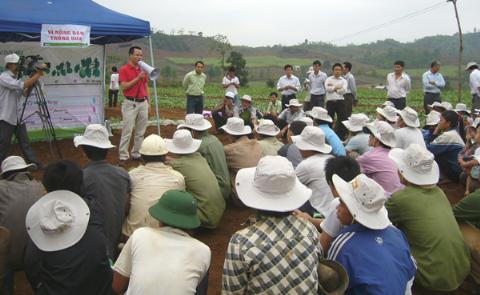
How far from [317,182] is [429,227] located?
1016mm

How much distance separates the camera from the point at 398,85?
31.3 feet

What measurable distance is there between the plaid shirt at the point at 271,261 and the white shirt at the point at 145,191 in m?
1.41

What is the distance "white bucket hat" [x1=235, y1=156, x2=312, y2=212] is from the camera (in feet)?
7.22

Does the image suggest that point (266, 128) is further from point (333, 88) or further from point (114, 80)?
point (114, 80)

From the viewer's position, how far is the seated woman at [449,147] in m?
5.91

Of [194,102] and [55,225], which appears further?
[194,102]

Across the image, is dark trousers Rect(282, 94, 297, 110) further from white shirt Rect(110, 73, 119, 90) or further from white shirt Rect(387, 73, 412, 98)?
white shirt Rect(110, 73, 119, 90)

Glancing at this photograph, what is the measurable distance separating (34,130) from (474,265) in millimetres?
7726

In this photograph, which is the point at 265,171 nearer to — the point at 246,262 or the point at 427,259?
the point at 246,262

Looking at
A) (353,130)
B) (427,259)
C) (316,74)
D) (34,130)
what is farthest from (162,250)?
(316,74)

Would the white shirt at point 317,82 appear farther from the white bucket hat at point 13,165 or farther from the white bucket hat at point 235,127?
the white bucket hat at point 13,165

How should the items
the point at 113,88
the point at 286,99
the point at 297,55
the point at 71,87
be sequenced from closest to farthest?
the point at 71,87 < the point at 286,99 < the point at 113,88 < the point at 297,55

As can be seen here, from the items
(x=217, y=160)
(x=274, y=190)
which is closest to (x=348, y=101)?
(x=217, y=160)

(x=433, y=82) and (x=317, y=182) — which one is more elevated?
(x=433, y=82)
